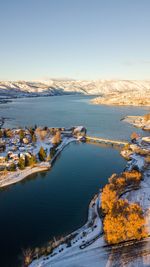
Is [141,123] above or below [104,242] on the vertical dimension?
above

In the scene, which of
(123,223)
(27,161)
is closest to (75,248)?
(123,223)

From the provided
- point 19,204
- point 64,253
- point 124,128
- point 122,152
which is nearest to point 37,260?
point 64,253

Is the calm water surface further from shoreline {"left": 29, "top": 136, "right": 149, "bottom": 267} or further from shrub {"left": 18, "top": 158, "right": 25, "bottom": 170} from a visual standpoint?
shrub {"left": 18, "top": 158, "right": 25, "bottom": 170}

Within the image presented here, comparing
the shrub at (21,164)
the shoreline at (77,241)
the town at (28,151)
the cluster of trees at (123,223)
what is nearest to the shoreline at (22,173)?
the town at (28,151)

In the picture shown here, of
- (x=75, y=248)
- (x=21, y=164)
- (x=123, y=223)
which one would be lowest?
(x=75, y=248)

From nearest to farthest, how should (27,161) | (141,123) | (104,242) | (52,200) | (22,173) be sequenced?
(104,242), (52,200), (22,173), (27,161), (141,123)

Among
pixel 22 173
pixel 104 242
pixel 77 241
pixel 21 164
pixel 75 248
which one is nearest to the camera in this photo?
pixel 75 248

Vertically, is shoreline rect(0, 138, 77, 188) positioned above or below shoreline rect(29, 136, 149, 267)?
above

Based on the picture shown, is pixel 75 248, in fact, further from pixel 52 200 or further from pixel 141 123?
pixel 141 123

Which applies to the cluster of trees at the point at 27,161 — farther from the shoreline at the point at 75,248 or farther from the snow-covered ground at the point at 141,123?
the snow-covered ground at the point at 141,123

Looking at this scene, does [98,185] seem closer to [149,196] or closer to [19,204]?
[149,196]

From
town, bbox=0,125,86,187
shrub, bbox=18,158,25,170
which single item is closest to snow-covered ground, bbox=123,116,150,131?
town, bbox=0,125,86,187
